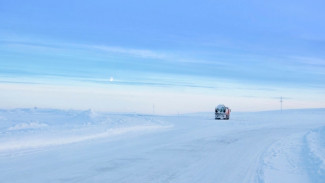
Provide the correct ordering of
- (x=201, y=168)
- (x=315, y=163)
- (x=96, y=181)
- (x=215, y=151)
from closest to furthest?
(x=96, y=181) < (x=201, y=168) < (x=315, y=163) < (x=215, y=151)

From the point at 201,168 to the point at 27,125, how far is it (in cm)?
1738


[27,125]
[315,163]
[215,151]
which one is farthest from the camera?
[27,125]

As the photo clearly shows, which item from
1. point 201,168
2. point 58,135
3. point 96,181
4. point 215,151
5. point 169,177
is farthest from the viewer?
point 58,135

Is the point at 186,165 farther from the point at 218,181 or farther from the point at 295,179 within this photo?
the point at 295,179

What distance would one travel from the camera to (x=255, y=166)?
10586 mm

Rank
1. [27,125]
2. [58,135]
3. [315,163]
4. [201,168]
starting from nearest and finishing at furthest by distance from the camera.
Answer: [201,168], [315,163], [58,135], [27,125]

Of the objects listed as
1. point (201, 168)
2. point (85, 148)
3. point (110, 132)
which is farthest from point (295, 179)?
point (110, 132)

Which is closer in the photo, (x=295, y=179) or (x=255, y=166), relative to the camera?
(x=295, y=179)

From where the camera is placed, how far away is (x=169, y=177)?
8703mm

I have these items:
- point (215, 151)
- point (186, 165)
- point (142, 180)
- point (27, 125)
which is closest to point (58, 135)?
point (27, 125)

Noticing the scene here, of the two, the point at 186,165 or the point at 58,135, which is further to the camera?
the point at 58,135

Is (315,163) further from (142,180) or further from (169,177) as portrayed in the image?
(142,180)

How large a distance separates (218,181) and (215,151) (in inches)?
233

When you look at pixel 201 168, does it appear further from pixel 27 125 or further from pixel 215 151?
pixel 27 125
